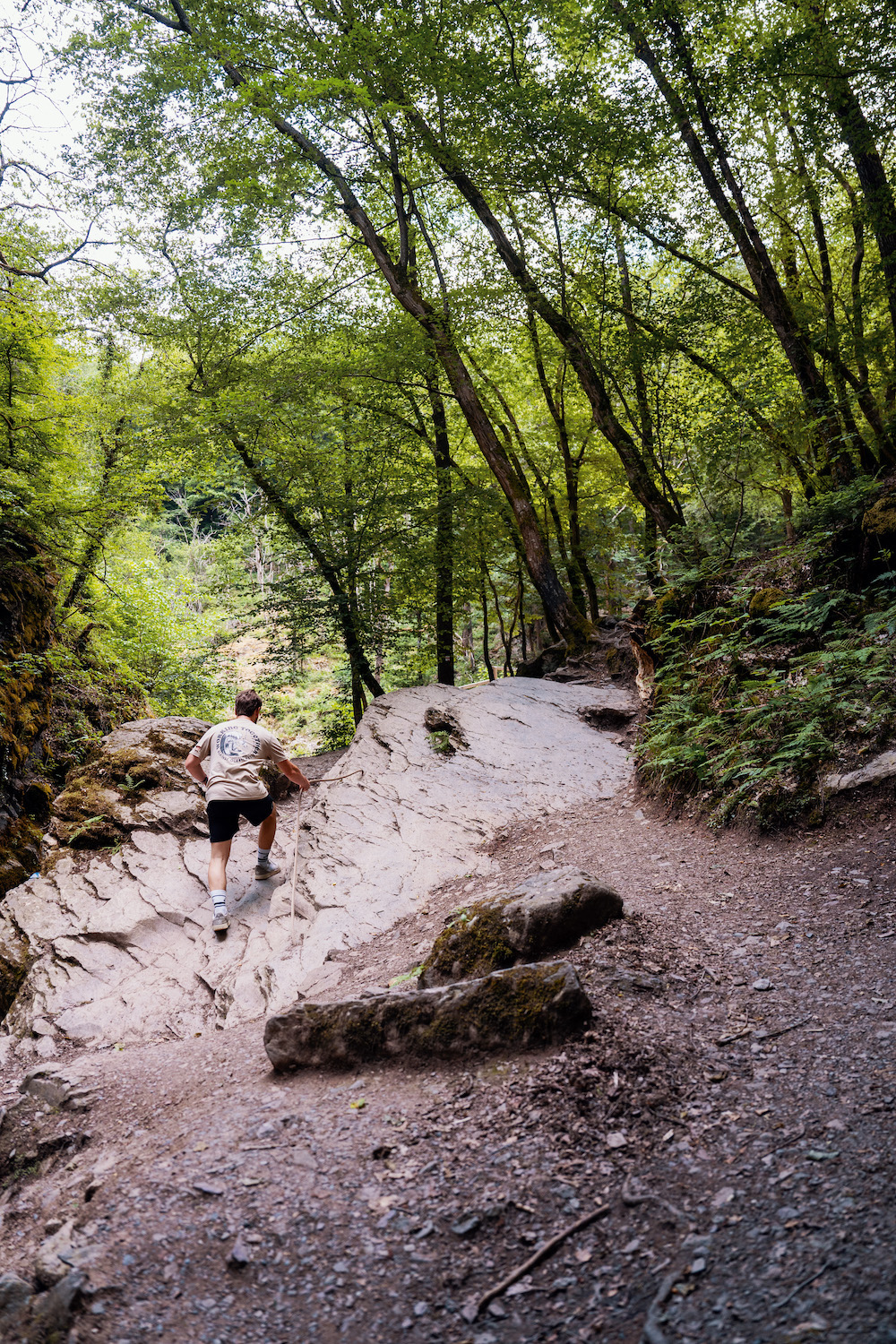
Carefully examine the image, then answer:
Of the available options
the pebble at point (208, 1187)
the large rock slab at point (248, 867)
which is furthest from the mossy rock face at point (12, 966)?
the pebble at point (208, 1187)

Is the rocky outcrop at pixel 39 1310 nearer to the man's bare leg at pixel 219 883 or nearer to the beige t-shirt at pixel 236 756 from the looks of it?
the man's bare leg at pixel 219 883

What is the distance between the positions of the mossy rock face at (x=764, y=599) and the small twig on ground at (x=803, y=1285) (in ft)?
19.8

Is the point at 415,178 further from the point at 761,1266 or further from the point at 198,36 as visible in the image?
the point at 761,1266

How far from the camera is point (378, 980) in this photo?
4.61 m

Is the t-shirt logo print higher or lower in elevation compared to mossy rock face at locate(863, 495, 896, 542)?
lower

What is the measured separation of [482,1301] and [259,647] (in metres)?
36.2

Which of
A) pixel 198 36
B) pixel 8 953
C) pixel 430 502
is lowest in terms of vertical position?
pixel 8 953

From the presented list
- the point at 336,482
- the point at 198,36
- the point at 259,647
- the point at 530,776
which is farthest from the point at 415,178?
the point at 259,647

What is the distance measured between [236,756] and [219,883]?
112 cm

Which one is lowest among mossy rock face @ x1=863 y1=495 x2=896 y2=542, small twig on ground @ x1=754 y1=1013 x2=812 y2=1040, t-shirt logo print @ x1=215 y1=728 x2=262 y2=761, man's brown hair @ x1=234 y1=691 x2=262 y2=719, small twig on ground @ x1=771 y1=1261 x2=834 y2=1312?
small twig on ground @ x1=754 y1=1013 x2=812 y2=1040

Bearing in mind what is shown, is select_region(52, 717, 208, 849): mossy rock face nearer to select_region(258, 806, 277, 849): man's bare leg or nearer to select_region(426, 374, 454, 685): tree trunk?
select_region(258, 806, 277, 849): man's bare leg

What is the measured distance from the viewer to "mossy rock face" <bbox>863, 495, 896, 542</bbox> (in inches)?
239

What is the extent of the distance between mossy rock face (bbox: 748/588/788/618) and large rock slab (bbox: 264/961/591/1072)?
5229 millimetres

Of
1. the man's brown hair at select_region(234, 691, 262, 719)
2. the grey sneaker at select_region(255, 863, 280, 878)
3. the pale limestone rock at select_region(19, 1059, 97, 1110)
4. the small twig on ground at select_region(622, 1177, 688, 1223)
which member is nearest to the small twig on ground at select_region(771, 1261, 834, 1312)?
the small twig on ground at select_region(622, 1177, 688, 1223)
